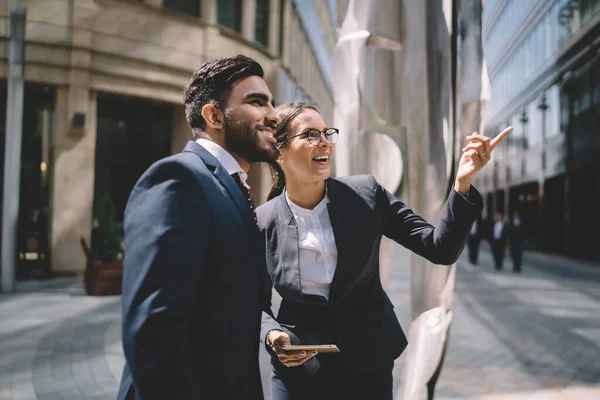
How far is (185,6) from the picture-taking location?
14.8m

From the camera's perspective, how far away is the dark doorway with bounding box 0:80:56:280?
1209 cm

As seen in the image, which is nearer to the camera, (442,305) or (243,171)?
(243,171)

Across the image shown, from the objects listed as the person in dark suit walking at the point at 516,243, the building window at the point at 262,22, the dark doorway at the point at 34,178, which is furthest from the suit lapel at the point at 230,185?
the building window at the point at 262,22

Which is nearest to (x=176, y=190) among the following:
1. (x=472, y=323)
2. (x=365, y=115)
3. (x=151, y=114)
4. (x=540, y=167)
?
(x=365, y=115)

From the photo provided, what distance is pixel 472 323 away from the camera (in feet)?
25.0

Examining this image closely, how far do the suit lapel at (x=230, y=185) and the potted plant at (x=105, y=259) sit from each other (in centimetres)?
852

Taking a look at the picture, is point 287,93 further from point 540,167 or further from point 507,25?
point 507,25

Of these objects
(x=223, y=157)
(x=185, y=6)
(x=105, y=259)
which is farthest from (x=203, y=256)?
(x=185, y=6)

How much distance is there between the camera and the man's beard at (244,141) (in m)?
1.66

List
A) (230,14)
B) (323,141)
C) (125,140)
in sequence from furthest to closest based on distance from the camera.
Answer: (230,14), (125,140), (323,141)

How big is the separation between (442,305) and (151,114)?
44.5ft

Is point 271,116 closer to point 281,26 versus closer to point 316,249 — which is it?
point 316,249

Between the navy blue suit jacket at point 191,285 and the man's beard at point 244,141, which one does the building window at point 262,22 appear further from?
the navy blue suit jacket at point 191,285

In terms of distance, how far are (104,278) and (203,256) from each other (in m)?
8.98
